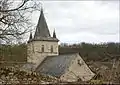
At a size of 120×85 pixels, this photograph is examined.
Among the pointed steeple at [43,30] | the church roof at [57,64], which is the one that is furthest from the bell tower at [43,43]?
the church roof at [57,64]

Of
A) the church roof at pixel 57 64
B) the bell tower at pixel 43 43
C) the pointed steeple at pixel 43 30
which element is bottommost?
the church roof at pixel 57 64

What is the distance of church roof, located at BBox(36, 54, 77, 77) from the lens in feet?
126

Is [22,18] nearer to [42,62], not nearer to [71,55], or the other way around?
[71,55]

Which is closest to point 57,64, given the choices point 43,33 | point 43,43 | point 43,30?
point 43,43

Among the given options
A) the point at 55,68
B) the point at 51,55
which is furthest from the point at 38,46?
the point at 55,68

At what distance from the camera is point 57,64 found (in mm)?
43438

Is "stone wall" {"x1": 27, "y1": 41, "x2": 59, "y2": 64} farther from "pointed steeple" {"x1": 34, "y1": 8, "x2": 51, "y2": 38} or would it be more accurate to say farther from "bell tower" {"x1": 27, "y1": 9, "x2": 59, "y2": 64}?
"pointed steeple" {"x1": 34, "y1": 8, "x2": 51, "y2": 38}

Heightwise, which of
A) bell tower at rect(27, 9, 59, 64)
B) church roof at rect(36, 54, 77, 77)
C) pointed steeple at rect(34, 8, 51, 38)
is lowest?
church roof at rect(36, 54, 77, 77)

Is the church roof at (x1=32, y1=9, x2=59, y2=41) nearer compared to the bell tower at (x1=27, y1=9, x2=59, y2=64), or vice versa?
the bell tower at (x1=27, y1=9, x2=59, y2=64)

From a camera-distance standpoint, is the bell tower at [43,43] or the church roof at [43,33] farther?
the church roof at [43,33]

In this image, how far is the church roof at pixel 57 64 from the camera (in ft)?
126

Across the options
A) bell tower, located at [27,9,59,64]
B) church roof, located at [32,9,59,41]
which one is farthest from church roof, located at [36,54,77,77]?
church roof, located at [32,9,59,41]

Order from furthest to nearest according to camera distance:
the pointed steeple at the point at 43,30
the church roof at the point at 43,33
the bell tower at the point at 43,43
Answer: the pointed steeple at the point at 43,30
the church roof at the point at 43,33
the bell tower at the point at 43,43

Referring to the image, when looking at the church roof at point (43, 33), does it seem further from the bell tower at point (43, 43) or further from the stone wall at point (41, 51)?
the stone wall at point (41, 51)
